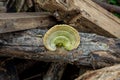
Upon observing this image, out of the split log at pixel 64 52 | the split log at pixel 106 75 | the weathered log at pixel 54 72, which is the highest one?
the split log at pixel 106 75

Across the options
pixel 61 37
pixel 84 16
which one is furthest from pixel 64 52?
pixel 84 16

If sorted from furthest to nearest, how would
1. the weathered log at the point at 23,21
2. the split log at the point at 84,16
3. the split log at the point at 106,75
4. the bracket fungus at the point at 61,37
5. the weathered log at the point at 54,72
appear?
the weathered log at the point at 54,72 → the split log at the point at 84,16 → the weathered log at the point at 23,21 → the bracket fungus at the point at 61,37 → the split log at the point at 106,75

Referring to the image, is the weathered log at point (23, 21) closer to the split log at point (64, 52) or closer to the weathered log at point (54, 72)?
the split log at point (64, 52)

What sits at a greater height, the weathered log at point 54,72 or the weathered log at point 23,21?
the weathered log at point 23,21

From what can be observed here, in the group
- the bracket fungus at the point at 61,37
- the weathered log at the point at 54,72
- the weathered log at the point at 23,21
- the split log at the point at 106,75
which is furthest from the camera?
the weathered log at the point at 54,72

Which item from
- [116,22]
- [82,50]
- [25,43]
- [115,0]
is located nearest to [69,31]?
[82,50]

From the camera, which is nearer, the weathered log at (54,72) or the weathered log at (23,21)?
the weathered log at (23,21)

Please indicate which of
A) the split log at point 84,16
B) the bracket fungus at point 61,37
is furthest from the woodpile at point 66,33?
the bracket fungus at point 61,37

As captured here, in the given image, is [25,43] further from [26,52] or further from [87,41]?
[87,41]
